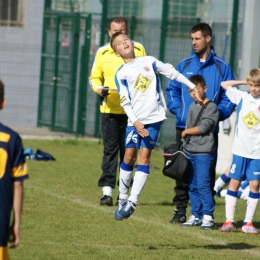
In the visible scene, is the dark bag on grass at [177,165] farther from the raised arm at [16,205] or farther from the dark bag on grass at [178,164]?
the raised arm at [16,205]

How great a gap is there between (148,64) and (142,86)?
0.24 metres

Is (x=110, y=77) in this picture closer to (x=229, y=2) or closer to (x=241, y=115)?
(x=241, y=115)

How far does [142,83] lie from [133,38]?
10.2 m

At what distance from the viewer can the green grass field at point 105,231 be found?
7.01m

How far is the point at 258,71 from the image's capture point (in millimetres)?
8273

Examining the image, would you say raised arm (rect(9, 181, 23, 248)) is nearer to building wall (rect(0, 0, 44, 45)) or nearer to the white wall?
the white wall

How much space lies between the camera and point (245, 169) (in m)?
8.48

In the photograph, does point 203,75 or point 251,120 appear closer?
point 251,120

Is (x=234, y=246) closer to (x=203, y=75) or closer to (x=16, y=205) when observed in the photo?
(x=203, y=75)

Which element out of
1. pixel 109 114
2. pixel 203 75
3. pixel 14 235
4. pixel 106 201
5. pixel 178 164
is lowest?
pixel 106 201

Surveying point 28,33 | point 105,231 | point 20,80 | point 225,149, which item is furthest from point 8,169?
point 28,33

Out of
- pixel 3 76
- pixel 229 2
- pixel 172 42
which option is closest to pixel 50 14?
pixel 3 76

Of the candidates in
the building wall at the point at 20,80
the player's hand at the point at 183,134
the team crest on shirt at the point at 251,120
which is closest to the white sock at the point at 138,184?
the player's hand at the point at 183,134

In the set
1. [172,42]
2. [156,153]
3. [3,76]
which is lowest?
[156,153]
